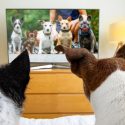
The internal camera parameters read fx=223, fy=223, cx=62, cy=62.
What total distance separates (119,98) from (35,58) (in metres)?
2.36

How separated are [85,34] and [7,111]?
241 cm

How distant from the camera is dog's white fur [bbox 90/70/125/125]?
552mm

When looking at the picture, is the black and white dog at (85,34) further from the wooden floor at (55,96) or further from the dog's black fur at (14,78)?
the dog's black fur at (14,78)

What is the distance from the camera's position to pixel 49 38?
286 cm

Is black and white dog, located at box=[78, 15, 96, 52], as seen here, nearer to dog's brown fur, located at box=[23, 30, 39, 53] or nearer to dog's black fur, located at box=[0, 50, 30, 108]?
dog's brown fur, located at box=[23, 30, 39, 53]

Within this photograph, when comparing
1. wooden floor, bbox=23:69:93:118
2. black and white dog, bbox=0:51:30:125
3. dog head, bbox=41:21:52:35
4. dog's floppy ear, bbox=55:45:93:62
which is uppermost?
dog head, bbox=41:21:52:35

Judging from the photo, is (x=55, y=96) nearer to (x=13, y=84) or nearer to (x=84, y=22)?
(x=84, y=22)

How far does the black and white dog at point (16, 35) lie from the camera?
9.29 ft

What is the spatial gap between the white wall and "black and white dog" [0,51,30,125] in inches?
98.8

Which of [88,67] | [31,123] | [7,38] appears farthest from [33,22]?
[88,67]

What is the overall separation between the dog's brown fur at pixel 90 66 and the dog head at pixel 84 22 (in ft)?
7.42

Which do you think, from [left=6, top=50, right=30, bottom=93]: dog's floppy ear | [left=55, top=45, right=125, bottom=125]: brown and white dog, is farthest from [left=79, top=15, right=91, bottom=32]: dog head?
[left=6, top=50, right=30, bottom=93]: dog's floppy ear

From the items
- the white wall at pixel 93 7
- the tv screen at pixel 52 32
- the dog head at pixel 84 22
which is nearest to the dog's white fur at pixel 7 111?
the tv screen at pixel 52 32

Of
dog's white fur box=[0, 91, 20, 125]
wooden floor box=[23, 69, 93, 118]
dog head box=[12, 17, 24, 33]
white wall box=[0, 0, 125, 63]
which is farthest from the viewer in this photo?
white wall box=[0, 0, 125, 63]
